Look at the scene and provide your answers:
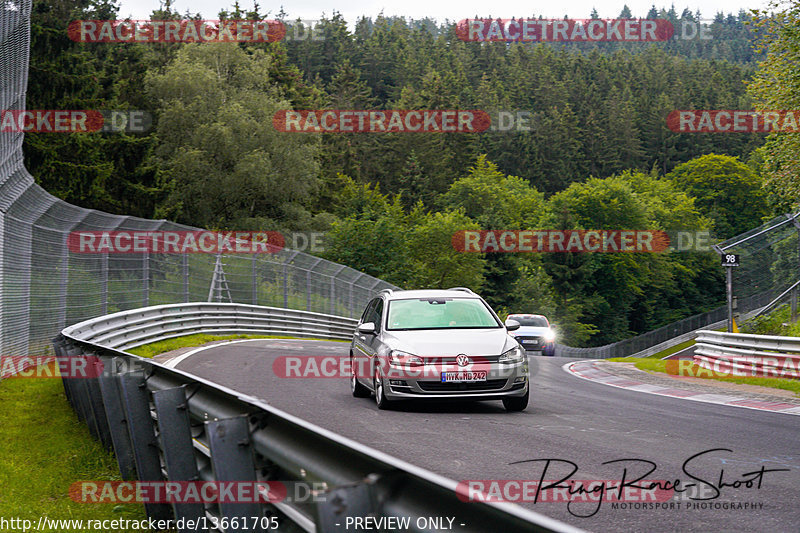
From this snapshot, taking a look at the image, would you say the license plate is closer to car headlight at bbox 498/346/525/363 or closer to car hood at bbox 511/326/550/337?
car headlight at bbox 498/346/525/363

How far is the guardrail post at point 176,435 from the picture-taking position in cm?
471

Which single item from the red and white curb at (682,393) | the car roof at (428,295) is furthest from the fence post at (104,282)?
the red and white curb at (682,393)

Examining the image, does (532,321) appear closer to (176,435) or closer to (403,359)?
(403,359)

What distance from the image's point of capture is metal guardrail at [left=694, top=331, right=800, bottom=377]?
16050 mm

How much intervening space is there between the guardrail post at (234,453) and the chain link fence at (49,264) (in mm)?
7966

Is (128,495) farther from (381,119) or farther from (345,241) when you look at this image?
(381,119)

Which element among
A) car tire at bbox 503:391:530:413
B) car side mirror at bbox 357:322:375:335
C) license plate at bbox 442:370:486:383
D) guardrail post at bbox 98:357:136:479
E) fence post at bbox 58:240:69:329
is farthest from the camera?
fence post at bbox 58:240:69:329

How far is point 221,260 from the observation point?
83.6 feet

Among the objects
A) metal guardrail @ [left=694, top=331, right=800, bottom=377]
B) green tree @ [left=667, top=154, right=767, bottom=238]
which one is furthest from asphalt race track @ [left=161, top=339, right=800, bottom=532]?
green tree @ [left=667, top=154, right=767, bottom=238]

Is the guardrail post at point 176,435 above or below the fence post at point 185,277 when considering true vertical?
above

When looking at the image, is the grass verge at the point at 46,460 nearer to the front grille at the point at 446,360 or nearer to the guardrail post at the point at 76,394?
the guardrail post at the point at 76,394

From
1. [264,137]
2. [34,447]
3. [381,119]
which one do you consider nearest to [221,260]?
[34,447]

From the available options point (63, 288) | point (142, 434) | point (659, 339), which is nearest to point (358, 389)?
point (63, 288)

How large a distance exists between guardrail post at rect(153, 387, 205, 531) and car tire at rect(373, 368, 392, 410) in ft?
19.6
